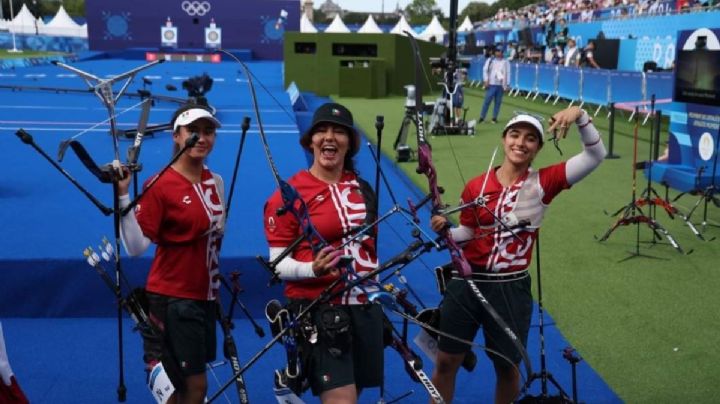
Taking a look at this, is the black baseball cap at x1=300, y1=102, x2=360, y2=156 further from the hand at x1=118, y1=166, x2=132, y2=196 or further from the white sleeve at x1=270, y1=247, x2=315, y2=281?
the hand at x1=118, y1=166, x2=132, y2=196

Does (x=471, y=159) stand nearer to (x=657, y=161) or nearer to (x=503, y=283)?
(x=657, y=161)

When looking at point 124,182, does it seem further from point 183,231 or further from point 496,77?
point 496,77

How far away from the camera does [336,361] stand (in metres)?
2.75

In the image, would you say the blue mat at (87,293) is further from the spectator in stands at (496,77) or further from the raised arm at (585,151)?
the spectator in stands at (496,77)

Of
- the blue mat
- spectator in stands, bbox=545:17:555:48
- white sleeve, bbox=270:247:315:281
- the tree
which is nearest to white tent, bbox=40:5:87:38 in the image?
spectator in stands, bbox=545:17:555:48

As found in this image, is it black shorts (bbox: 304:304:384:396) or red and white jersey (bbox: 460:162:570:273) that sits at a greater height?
red and white jersey (bbox: 460:162:570:273)

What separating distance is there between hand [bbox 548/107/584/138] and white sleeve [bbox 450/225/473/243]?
0.56m

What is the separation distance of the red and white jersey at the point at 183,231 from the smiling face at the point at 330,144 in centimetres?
53

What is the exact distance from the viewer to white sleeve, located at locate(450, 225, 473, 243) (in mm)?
3387

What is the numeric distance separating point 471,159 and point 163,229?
9.15 metres

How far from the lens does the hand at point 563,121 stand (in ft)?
10.2

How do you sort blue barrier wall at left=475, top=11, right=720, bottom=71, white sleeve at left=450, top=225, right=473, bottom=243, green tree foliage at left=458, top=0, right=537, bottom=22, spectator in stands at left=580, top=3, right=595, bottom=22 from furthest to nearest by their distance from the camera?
green tree foliage at left=458, top=0, right=537, bottom=22 < spectator in stands at left=580, top=3, right=595, bottom=22 < blue barrier wall at left=475, top=11, right=720, bottom=71 < white sleeve at left=450, top=225, right=473, bottom=243

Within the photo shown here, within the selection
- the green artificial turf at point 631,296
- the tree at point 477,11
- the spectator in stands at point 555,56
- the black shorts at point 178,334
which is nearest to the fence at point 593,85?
the spectator in stands at point 555,56

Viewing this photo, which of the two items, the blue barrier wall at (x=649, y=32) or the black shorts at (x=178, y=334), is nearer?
the black shorts at (x=178, y=334)
